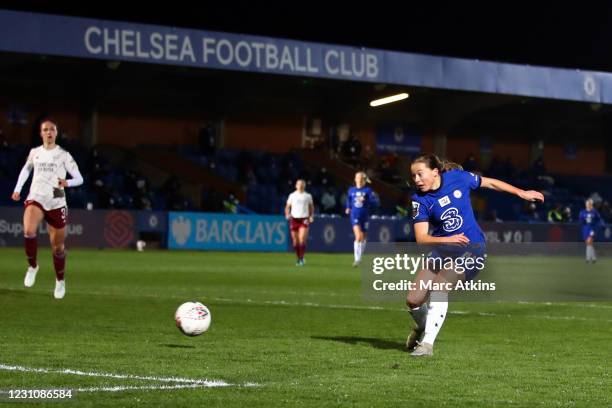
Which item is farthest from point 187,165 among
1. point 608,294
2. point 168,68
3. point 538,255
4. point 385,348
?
point 385,348

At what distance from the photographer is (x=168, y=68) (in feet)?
134

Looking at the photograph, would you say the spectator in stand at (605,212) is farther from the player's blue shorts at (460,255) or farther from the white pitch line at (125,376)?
the white pitch line at (125,376)

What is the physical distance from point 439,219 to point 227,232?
26586 millimetres

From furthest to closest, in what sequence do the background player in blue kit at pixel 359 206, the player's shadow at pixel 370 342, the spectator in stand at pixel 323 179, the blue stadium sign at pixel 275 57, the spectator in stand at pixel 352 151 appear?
1. the spectator in stand at pixel 352 151
2. the spectator in stand at pixel 323 179
3. the blue stadium sign at pixel 275 57
4. the background player in blue kit at pixel 359 206
5. the player's shadow at pixel 370 342

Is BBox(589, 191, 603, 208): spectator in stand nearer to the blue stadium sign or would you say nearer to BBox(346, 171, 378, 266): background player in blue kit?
the blue stadium sign

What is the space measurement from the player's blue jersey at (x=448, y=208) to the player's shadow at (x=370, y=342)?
1.28 meters

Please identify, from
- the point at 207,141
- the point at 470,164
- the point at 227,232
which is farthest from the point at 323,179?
the point at 470,164

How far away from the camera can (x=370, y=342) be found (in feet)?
37.1

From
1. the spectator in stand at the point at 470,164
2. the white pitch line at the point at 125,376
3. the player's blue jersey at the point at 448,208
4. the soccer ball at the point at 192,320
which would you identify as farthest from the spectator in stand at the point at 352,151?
the white pitch line at the point at 125,376

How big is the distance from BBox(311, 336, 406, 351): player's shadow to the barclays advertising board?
2390 cm

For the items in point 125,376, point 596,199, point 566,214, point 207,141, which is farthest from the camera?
point 596,199

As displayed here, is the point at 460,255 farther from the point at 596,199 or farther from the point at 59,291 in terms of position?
the point at 596,199

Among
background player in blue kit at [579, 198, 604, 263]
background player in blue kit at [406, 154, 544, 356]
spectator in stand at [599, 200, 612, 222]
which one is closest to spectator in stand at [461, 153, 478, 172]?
spectator in stand at [599, 200, 612, 222]

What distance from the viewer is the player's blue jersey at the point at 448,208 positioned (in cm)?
1012
